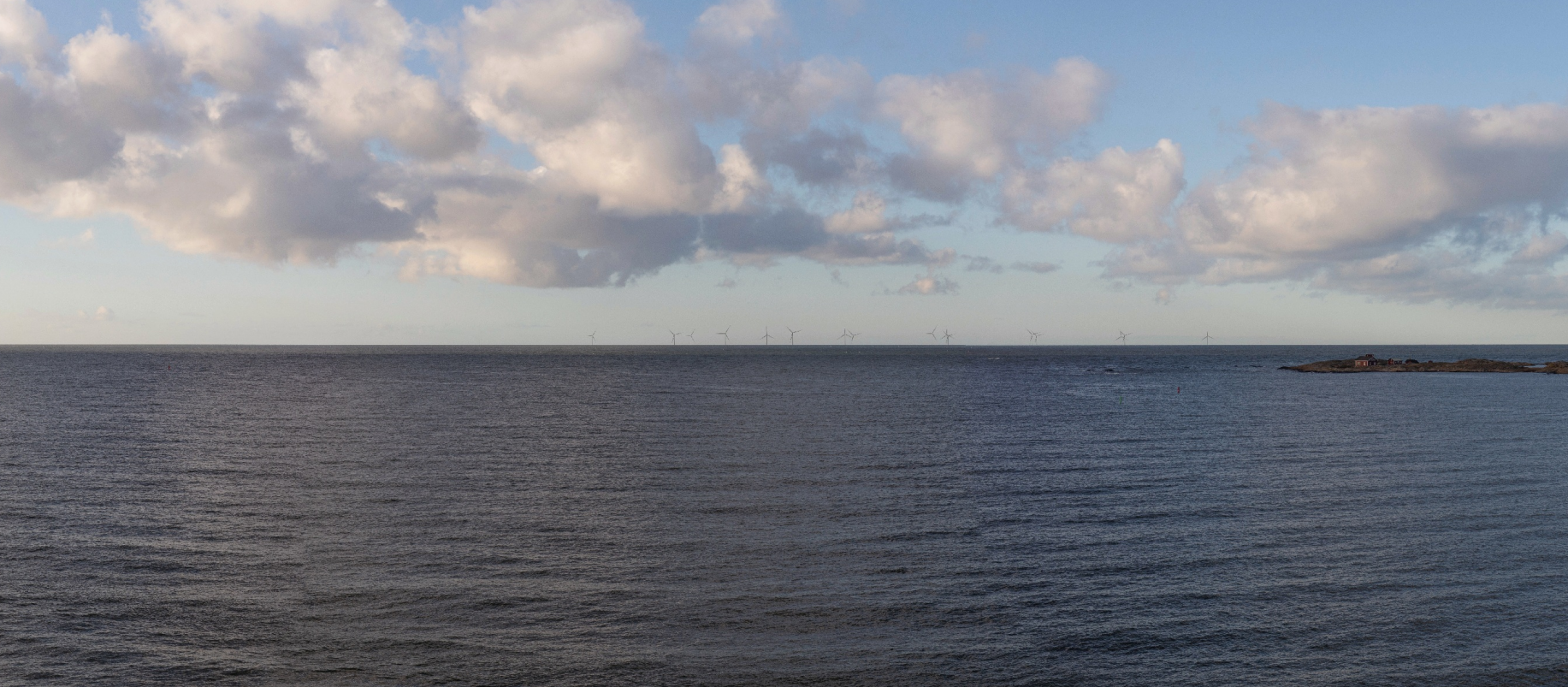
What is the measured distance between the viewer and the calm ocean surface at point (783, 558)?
24266 millimetres

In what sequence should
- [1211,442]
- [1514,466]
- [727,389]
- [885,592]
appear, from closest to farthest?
[885,592] < [1514,466] < [1211,442] < [727,389]

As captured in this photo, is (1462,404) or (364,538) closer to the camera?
(364,538)

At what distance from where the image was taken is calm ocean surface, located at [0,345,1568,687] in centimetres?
2427

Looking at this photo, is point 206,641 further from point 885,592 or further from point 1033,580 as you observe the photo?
point 1033,580

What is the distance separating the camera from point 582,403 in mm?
108312

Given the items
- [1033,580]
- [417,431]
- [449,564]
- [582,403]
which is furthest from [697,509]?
[582,403]

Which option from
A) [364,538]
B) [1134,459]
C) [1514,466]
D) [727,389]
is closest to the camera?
[364,538]

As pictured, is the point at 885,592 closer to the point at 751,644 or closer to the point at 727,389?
the point at 751,644

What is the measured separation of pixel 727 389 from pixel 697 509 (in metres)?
96.3

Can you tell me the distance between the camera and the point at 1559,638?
25453 mm

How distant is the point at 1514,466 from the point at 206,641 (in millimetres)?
65081

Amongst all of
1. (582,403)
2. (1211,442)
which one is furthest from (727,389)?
(1211,442)

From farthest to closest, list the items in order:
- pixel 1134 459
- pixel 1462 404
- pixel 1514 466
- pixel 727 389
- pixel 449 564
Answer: pixel 727 389 → pixel 1462 404 → pixel 1134 459 → pixel 1514 466 → pixel 449 564

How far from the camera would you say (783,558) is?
111 feet
